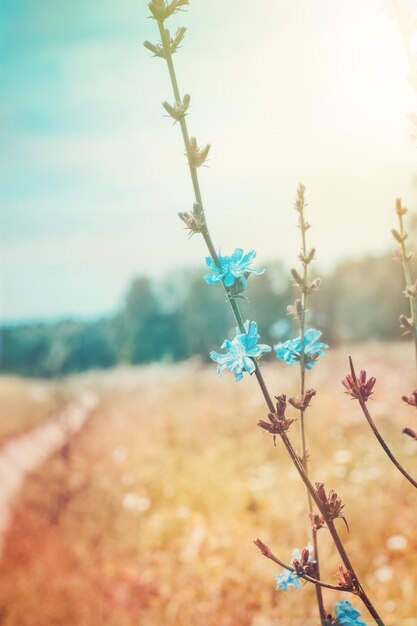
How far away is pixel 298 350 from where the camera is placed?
1.49 m

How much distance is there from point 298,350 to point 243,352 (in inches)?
10.8

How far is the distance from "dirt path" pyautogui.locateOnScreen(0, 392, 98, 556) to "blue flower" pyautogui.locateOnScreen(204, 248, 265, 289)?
7.31m

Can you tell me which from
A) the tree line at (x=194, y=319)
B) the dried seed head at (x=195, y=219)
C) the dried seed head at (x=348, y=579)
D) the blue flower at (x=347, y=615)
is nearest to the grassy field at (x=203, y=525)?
the blue flower at (x=347, y=615)

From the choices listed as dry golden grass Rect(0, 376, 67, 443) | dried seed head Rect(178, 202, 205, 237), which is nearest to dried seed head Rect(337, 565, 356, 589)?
dried seed head Rect(178, 202, 205, 237)

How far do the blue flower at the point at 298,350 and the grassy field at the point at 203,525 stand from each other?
337cm

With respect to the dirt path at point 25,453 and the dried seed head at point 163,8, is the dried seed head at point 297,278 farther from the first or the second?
the dirt path at point 25,453

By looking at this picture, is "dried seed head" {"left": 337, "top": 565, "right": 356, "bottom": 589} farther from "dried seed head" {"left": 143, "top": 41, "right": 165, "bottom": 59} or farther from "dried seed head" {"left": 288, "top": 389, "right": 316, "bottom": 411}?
"dried seed head" {"left": 143, "top": 41, "right": 165, "bottom": 59}

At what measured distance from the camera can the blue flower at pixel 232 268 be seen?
4.28 ft

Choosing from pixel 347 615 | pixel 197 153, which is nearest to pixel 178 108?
pixel 197 153

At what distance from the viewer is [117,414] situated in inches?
645

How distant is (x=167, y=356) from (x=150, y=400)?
29.6m

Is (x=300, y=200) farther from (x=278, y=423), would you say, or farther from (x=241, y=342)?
(x=278, y=423)

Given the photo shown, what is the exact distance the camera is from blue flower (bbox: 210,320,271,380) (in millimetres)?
1239

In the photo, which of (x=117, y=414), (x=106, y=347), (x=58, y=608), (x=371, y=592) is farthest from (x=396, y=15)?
(x=106, y=347)
